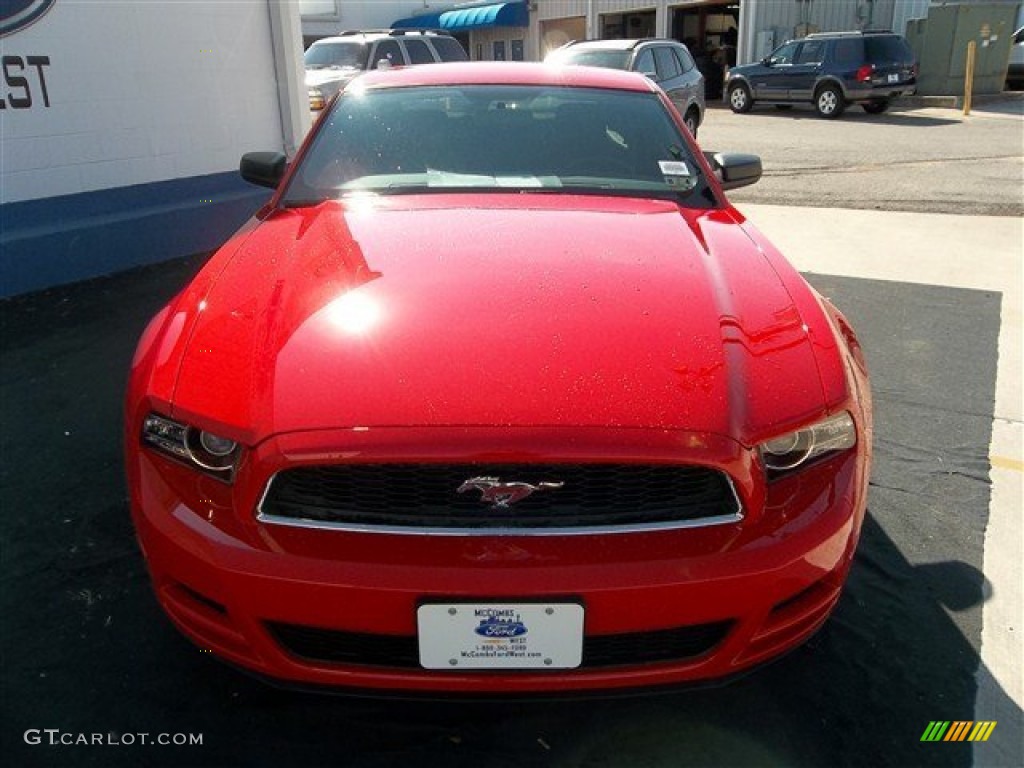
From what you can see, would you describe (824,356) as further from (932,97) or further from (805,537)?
(932,97)

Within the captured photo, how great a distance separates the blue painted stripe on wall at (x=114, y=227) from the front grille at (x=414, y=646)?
4.78 meters

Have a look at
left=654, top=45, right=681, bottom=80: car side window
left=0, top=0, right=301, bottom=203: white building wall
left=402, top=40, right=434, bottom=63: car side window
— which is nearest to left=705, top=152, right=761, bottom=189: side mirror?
left=0, top=0, right=301, bottom=203: white building wall

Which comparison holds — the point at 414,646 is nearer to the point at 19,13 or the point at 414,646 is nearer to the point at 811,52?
the point at 19,13

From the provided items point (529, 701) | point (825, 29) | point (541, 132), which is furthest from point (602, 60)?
point (825, 29)

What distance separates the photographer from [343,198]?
2920 millimetres

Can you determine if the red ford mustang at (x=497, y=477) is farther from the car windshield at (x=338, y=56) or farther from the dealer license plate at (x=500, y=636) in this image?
the car windshield at (x=338, y=56)

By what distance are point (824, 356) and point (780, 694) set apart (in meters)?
0.89

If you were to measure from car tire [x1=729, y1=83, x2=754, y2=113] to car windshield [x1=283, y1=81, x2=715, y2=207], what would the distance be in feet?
60.7

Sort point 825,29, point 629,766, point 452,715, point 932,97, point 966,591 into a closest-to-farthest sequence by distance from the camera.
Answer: point 629,766 → point 452,715 → point 966,591 → point 932,97 → point 825,29

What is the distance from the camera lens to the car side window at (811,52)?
61.0ft

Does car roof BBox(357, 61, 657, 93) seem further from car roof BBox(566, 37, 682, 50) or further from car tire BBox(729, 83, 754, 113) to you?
car tire BBox(729, 83, 754, 113)

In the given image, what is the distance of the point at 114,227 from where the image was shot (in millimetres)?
6094

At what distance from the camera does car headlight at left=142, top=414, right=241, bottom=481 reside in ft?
5.91

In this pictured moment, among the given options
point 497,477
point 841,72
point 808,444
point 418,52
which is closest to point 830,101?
point 841,72
